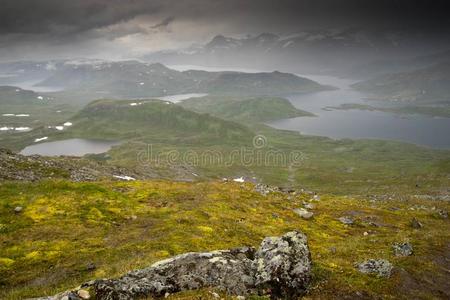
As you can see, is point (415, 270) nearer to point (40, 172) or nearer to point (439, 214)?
point (439, 214)

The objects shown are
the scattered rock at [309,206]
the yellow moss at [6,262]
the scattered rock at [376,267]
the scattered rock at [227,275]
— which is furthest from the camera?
the scattered rock at [309,206]

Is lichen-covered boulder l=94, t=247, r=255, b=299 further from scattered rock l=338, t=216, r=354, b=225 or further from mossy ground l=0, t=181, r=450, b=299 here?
scattered rock l=338, t=216, r=354, b=225

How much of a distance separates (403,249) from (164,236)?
855 inches

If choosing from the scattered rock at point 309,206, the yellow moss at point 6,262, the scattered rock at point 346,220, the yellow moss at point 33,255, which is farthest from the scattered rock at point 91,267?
the scattered rock at point 309,206

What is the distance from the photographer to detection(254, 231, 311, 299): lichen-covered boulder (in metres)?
17.8

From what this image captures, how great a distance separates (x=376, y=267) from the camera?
78.2ft

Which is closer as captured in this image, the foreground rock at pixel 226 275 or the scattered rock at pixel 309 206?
the foreground rock at pixel 226 275

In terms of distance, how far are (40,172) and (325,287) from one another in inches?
2444

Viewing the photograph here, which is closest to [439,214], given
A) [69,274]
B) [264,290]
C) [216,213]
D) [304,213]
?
[304,213]

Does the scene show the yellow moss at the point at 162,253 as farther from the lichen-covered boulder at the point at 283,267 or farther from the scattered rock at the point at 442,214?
the scattered rock at the point at 442,214

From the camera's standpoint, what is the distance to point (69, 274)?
2461cm

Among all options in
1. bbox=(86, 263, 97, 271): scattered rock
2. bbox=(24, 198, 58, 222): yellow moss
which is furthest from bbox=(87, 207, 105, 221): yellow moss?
bbox=(86, 263, 97, 271): scattered rock

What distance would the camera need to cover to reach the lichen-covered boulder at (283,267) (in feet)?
58.5

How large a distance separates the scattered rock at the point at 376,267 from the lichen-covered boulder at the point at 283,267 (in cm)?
638
